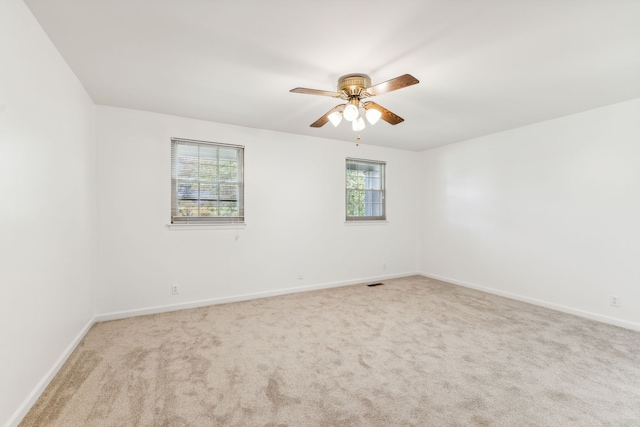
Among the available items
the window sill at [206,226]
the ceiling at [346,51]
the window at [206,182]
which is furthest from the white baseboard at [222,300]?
the ceiling at [346,51]

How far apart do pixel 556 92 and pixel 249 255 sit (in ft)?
13.2

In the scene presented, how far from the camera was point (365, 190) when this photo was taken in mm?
5141

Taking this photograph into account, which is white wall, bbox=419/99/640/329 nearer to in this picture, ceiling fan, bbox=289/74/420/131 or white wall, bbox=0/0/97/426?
ceiling fan, bbox=289/74/420/131

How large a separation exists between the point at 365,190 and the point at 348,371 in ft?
11.3

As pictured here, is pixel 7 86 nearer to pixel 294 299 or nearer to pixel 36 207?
pixel 36 207

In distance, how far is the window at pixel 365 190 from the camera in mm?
4977

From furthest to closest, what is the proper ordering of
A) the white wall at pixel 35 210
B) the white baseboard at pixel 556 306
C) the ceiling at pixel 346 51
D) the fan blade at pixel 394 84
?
1. the white baseboard at pixel 556 306
2. the fan blade at pixel 394 84
3. the ceiling at pixel 346 51
4. the white wall at pixel 35 210

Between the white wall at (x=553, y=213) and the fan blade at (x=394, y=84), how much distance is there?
9.56 ft

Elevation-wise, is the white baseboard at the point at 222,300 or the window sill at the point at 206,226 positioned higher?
the window sill at the point at 206,226

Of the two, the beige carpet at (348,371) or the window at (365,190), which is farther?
the window at (365,190)

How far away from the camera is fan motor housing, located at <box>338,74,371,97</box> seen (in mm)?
2359

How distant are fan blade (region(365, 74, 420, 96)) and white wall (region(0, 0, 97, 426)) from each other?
7.28 ft

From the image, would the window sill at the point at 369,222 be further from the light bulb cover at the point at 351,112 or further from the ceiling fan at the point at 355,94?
the light bulb cover at the point at 351,112

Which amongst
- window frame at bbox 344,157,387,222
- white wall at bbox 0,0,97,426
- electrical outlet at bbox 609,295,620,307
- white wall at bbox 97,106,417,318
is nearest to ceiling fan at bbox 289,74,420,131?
white wall at bbox 0,0,97,426
